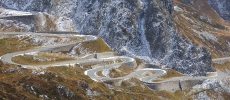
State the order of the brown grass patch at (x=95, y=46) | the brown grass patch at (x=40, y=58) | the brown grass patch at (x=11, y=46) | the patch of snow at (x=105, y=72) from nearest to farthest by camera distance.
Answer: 1. the brown grass patch at (x=40, y=58)
2. the patch of snow at (x=105, y=72)
3. the brown grass patch at (x=11, y=46)
4. the brown grass patch at (x=95, y=46)

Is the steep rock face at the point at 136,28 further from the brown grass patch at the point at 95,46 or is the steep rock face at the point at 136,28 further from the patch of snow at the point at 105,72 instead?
the patch of snow at the point at 105,72

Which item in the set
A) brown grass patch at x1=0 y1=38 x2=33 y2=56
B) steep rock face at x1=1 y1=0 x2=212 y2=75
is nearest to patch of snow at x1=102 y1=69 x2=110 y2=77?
brown grass patch at x1=0 y1=38 x2=33 y2=56

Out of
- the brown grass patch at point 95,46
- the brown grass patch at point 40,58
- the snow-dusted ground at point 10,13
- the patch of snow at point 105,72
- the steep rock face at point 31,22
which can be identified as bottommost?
the patch of snow at point 105,72

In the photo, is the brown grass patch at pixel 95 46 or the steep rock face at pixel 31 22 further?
the steep rock face at pixel 31 22

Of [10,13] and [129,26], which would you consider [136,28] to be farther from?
[10,13]

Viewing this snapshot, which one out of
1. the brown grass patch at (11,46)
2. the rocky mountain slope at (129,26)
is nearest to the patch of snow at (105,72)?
the brown grass patch at (11,46)

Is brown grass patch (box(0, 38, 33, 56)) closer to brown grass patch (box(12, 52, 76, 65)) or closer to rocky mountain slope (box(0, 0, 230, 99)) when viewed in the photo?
brown grass patch (box(12, 52, 76, 65))

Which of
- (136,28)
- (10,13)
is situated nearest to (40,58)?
(10,13)

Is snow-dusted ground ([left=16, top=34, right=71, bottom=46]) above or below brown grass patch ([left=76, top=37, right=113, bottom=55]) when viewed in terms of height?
above

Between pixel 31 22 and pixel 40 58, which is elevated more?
pixel 31 22
